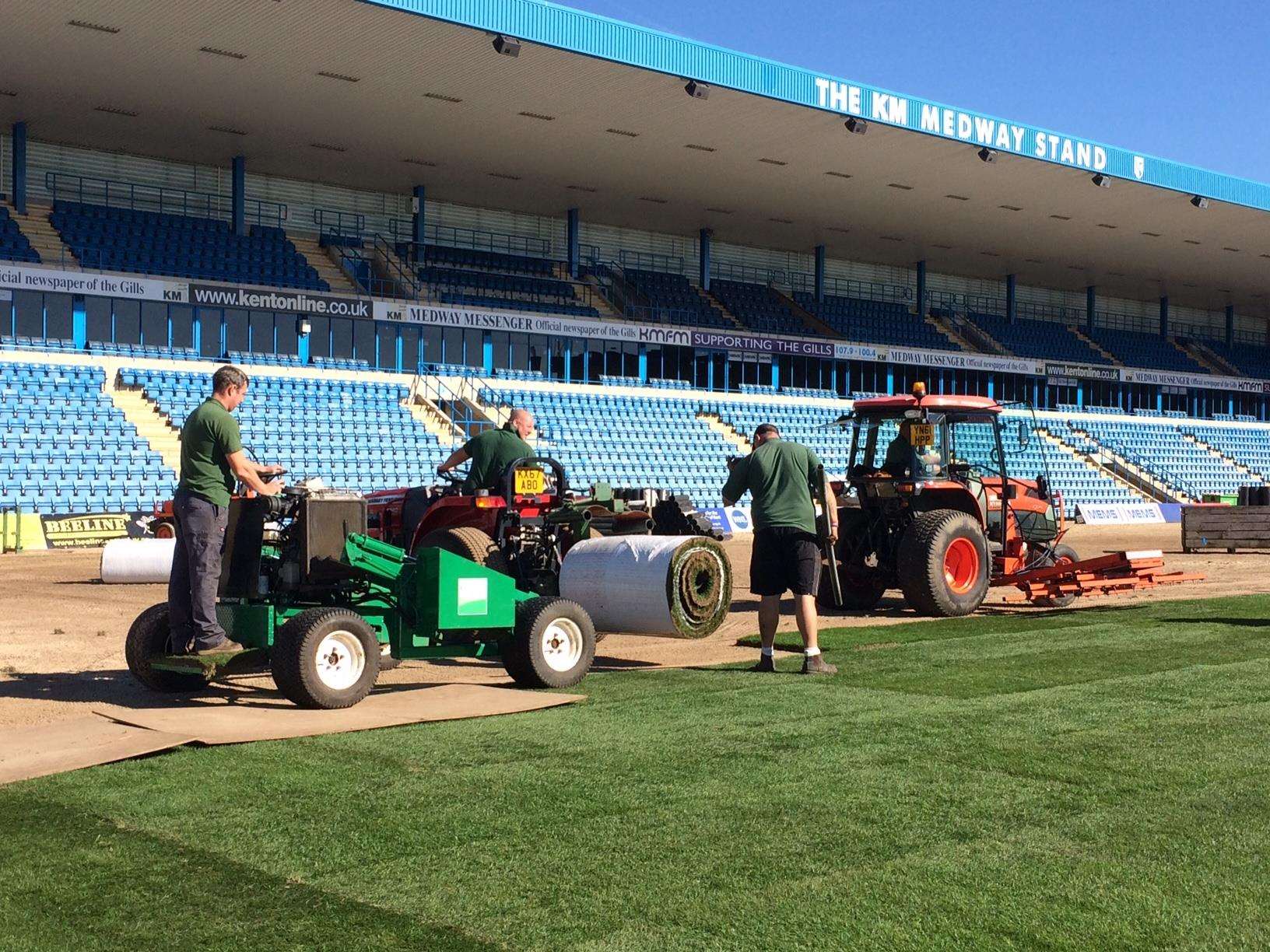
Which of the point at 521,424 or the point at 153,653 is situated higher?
the point at 521,424

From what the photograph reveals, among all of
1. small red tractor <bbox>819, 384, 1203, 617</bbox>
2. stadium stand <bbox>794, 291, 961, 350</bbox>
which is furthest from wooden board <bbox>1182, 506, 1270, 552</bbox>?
stadium stand <bbox>794, 291, 961, 350</bbox>

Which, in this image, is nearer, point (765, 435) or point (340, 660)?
point (340, 660)

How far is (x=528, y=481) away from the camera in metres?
10.2

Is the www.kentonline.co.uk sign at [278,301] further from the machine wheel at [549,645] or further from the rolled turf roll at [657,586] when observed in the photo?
the machine wheel at [549,645]

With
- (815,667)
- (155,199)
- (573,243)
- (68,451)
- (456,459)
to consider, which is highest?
(573,243)

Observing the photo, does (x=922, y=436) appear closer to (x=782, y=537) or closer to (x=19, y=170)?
(x=782, y=537)

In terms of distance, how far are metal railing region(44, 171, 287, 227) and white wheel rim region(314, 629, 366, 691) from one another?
29270 millimetres

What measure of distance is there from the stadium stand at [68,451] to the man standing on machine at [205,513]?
19.1m

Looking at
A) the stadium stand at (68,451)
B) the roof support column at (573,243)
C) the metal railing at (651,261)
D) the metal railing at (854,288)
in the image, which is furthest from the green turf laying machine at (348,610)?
the metal railing at (854,288)

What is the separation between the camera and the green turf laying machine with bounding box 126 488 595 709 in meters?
7.57

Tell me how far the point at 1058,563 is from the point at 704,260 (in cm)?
3192

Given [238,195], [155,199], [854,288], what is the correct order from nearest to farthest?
[238,195] < [155,199] < [854,288]

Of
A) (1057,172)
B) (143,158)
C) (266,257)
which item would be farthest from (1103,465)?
(143,158)

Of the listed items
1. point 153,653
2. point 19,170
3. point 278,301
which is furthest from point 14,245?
point 153,653
